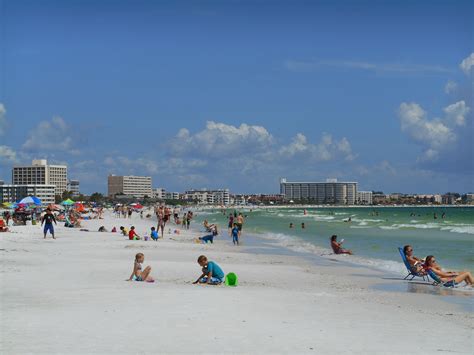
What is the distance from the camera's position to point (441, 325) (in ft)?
28.5

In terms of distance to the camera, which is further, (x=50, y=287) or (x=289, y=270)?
(x=289, y=270)

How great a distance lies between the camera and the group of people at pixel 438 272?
13.7 meters

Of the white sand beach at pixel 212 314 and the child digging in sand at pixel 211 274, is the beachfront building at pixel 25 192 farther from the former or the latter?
the child digging in sand at pixel 211 274

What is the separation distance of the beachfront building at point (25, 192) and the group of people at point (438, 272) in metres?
167

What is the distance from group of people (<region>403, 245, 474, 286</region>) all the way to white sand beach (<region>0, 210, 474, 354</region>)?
1.95 feet

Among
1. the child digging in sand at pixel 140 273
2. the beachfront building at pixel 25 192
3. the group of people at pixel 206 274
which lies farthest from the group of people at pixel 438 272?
the beachfront building at pixel 25 192

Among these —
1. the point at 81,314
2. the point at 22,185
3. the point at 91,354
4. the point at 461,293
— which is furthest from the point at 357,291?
the point at 22,185

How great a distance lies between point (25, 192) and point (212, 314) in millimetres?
181549

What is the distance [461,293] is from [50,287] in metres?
8.81

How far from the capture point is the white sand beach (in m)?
6.79

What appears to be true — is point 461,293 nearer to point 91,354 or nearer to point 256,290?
point 256,290

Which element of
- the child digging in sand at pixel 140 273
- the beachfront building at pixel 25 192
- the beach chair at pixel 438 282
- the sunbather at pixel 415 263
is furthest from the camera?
the beachfront building at pixel 25 192

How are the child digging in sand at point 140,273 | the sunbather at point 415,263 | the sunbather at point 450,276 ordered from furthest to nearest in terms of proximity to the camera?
the sunbather at point 415,263 → the sunbather at point 450,276 → the child digging in sand at point 140,273

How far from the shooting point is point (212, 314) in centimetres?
850
